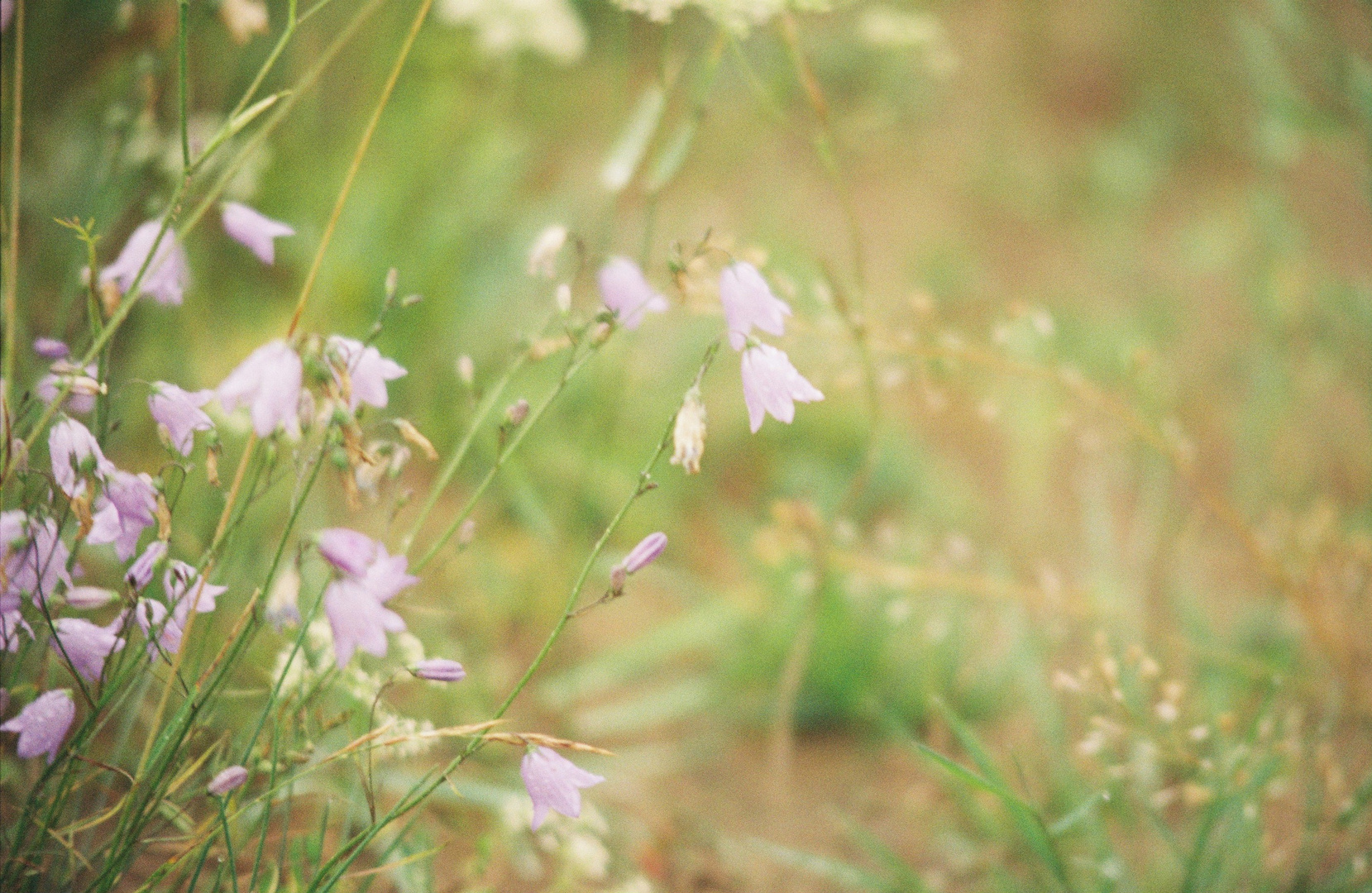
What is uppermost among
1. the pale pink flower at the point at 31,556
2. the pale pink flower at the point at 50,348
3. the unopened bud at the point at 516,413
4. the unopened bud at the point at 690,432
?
the pale pink flower at the point at 50,348

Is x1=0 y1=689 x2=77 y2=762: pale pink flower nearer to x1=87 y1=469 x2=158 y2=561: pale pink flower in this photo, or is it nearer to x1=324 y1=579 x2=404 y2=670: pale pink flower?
x1=87 y1=469 x2=158 y2=561: pale pink flower

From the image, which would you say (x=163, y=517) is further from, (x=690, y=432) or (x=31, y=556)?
(x=690, y=432)

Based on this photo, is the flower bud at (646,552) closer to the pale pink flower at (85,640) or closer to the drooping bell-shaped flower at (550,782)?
the drooping bell-shaped flower at (550,782)

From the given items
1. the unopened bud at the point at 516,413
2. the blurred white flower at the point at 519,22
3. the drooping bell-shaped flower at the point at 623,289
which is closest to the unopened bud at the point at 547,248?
the drooping bell-shaped flower at the point at 623,289

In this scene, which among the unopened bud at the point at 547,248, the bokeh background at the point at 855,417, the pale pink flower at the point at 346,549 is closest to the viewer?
the pale pink flower at the point at 346,549

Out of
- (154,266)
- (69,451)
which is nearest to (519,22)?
(154,266)
